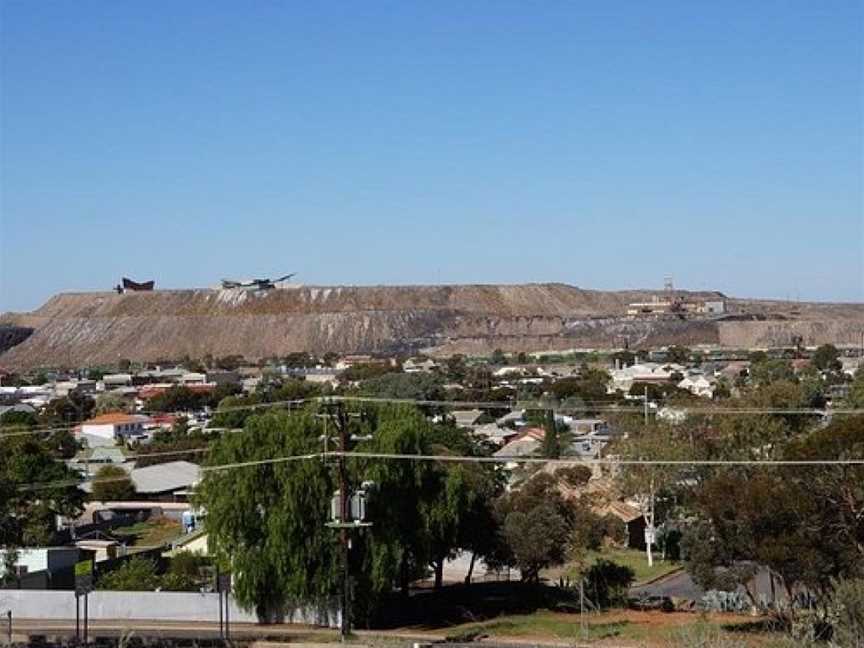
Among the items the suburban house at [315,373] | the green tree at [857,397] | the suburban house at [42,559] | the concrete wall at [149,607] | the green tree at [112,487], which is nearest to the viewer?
the concrete wall at [149,607]

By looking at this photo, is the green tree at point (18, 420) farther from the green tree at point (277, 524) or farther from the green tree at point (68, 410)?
the green tree at point (277, 524)

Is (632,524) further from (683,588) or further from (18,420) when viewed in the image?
(18,420)

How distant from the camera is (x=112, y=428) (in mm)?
75000

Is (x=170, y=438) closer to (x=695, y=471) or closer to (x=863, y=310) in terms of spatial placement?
(x=695, y=471)

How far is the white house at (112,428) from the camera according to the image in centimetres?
7462

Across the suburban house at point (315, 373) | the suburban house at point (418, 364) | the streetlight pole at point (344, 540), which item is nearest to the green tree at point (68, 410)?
the suburban house at point (315, 373)

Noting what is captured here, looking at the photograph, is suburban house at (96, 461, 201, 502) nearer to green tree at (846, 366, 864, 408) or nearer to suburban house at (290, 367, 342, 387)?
green tree at (846, 366, 864, 408)

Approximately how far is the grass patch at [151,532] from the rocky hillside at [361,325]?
4373 inches

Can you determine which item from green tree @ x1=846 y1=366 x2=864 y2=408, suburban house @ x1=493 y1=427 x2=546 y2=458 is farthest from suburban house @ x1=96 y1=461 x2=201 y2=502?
green tree @ x1=846 y1=366 x2=864 y2=408


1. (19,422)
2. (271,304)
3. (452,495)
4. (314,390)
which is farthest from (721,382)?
(271,304)

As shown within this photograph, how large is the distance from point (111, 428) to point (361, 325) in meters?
102

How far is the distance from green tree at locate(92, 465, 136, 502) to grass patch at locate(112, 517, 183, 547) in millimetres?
3261

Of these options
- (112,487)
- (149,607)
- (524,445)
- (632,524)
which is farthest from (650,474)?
(112,487)

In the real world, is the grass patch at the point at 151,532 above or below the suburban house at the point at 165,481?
below
